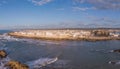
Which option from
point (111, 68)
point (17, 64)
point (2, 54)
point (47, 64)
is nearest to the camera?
point (17, 64)

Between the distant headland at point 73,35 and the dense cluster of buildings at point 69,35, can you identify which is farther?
the dense cluster of buildings at point 69,35

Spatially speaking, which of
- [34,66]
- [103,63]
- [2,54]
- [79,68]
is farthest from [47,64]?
[2,54]

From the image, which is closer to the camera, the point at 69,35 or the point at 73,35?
the point at 69,35

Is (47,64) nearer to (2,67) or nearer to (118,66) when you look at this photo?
(2,67)

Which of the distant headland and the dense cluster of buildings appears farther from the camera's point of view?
the dense cluster of buildings

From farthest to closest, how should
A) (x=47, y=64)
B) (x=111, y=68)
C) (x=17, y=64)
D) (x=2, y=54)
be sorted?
(x=2, y=54), (x=47, y=64), (x=111, y=68), (x=17, y=64)

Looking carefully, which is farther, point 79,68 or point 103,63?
point 103,63

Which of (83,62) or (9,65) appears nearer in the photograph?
(9,65)

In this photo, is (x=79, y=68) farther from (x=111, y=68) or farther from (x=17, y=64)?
(x=17, y=64)

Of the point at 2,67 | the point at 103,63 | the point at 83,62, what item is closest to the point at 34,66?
the point at 2,67
